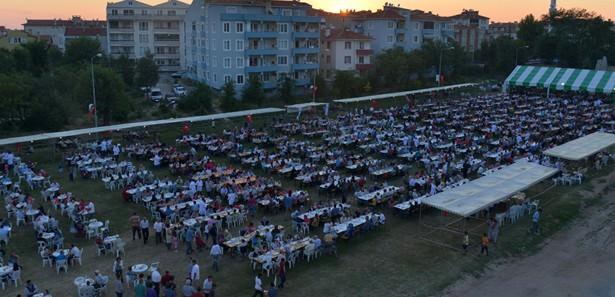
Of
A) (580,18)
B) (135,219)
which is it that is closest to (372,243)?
(135,219)

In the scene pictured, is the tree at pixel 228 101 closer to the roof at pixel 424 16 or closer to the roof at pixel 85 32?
the roof at pixel 424 16

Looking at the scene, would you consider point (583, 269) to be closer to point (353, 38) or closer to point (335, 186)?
point (335, 186)

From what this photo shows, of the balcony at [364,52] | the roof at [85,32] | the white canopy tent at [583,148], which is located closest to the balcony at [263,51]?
the balcony at [364,52]

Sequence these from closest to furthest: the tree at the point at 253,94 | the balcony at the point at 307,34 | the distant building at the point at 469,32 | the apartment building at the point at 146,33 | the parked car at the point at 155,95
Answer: the tree at the point at 253,94
the parked car at the point at 155,95
the balcony at the point at 307,34
the apartment building at the point at 146,33
the distant building at the point at 469,32

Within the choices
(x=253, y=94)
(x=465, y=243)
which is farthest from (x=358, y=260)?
(x=253, y=94)

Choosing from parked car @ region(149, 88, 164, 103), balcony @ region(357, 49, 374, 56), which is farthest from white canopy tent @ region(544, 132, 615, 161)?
parked car @ region(149, 88, 164, 103)

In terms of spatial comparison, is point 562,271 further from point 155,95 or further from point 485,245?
point 155,95
